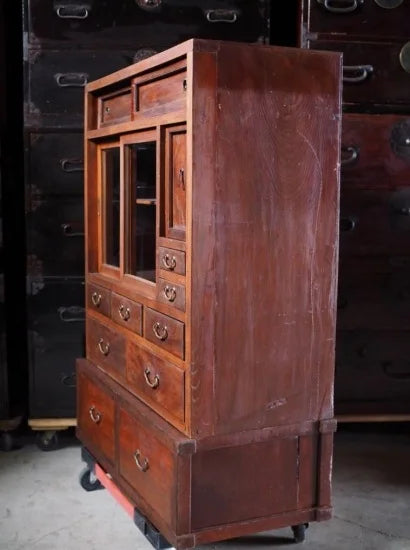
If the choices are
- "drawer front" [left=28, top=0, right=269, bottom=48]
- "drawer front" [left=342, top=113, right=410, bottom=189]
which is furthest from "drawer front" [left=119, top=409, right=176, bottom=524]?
"drawer front" [left=28, top=0, right=269, bottom=48]

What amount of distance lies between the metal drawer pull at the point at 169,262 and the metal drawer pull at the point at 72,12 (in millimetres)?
1243

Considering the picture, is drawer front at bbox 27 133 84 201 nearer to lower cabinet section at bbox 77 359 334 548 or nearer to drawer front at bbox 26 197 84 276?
drawer front at bbox 26 197 84 276

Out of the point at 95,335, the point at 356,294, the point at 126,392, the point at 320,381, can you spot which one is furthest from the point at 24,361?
the point at 320,381

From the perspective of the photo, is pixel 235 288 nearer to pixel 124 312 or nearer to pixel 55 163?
pixel 124 312

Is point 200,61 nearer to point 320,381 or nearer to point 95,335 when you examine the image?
point 320,381

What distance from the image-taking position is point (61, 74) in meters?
2.82

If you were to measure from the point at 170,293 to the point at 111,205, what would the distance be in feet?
1.94

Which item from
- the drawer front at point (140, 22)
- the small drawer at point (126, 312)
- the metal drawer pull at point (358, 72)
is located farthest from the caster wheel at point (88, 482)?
the metal drawer pull at point (358, 72)

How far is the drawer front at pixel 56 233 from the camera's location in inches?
114

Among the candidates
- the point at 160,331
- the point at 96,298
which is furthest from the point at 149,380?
the point at 96,298

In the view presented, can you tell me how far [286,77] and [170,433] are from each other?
0.92m

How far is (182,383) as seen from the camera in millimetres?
1908

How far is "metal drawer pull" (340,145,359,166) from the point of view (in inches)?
111

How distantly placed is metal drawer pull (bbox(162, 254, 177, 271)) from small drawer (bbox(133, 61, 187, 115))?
367 mm
